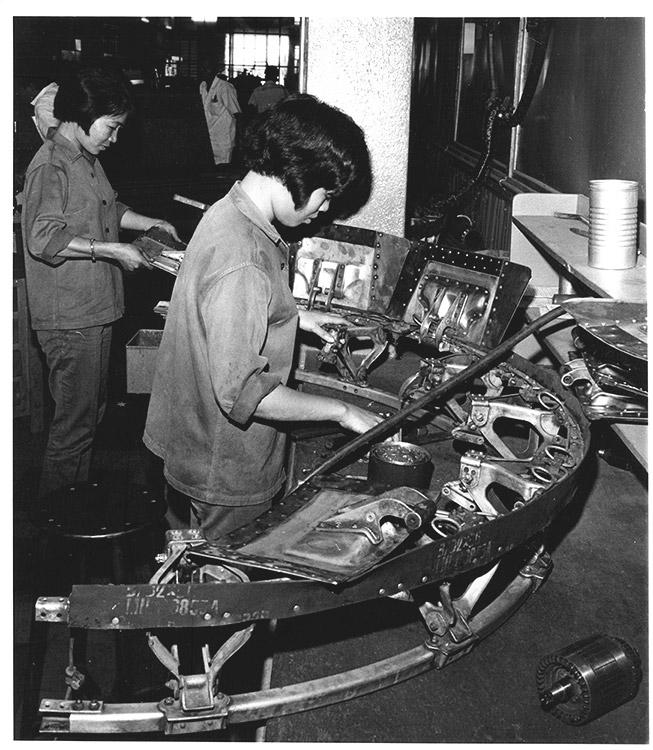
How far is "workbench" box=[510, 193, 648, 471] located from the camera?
2.39 m

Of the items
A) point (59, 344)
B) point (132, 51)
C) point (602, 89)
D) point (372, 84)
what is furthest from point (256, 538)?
point (132, 51)

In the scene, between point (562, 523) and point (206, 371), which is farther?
point (562, 523)

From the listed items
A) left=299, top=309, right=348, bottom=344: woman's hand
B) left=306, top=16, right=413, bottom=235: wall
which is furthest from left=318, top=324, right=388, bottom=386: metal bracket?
left=306, top=16, right=413, bottom=235: wall

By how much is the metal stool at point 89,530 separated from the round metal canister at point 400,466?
0.82 metres

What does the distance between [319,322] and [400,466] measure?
3.79 feet

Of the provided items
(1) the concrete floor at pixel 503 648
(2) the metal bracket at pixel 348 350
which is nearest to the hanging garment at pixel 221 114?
(2) the metal bracket at pixel 348 350

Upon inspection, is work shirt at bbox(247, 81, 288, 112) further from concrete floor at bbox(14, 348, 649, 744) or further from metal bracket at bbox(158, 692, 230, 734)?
metal bracket at bbox(158, 692, 230, 734)

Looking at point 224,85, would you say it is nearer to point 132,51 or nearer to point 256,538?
point 132,51

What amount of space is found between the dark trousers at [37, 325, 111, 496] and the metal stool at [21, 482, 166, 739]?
0.94 m

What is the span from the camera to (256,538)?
72.6 inches

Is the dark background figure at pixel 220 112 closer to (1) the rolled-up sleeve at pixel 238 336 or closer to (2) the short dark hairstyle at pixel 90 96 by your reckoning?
(2) the short dark hairstyle at pixel 90 96

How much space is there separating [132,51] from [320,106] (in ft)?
57.3

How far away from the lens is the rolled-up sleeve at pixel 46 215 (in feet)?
11.5

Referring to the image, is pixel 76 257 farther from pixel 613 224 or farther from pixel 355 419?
pixel 613 224
